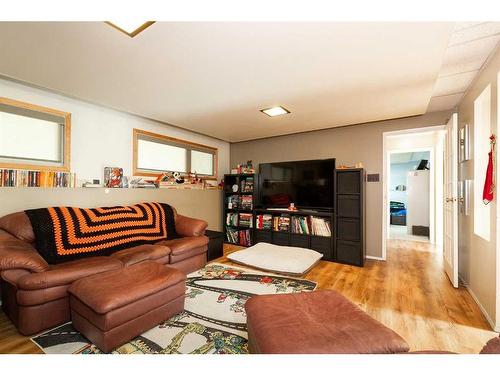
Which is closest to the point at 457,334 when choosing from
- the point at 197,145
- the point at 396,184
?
the point at 197,145

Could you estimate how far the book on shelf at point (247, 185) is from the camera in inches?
171

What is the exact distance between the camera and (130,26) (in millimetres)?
1431

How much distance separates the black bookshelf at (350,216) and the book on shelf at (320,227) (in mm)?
153

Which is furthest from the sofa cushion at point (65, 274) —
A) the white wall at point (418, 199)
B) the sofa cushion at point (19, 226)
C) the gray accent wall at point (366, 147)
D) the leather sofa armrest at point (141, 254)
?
the white wall at point (418, 199)

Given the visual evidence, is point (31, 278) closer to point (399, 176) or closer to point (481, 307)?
point (481, 307)

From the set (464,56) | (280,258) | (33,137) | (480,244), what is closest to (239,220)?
(280,258)

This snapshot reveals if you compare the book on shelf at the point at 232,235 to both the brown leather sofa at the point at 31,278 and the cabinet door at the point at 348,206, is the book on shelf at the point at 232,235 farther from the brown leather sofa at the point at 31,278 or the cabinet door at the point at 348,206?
the brown leather sofa at the point at 31,278

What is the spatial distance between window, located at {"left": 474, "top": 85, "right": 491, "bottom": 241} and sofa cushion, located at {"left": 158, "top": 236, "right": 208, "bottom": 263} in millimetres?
2950

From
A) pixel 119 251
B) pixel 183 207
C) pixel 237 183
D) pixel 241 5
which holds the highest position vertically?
pixel 241 5

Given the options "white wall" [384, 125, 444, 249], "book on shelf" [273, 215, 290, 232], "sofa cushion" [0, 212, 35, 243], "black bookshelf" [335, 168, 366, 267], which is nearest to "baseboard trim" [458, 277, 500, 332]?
"black bookshelf" [335, 168, 366, 267]

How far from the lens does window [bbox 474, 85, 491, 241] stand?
213 cm
